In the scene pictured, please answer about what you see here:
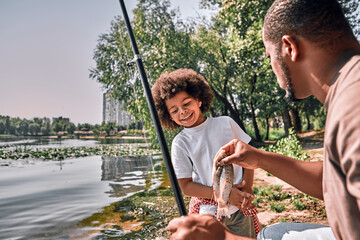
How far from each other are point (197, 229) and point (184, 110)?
1.67m

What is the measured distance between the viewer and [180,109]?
8.24 feet

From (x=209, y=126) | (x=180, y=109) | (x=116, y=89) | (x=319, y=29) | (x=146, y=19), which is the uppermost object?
(x=146, y=19)

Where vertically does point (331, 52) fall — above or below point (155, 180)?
above

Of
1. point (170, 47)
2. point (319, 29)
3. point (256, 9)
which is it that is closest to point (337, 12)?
point (319, 29)

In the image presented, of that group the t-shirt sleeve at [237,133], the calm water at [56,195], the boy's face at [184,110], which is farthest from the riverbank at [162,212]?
the boy's face at [184,110]

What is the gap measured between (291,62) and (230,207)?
4.46 ft

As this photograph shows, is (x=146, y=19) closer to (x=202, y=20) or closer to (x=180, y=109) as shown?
(x=202, y=20)

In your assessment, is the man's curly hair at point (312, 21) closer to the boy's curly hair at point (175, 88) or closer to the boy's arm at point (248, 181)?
the boy's arm at point (248, 181)

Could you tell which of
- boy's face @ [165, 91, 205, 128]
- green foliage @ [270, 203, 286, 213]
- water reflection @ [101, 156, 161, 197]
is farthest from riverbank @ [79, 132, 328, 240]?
boy's face @ [165, 91, 205, 128]

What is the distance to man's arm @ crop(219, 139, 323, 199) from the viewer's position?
1394 mm

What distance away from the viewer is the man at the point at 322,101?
0.76 m

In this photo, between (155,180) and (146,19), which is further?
(146,19)

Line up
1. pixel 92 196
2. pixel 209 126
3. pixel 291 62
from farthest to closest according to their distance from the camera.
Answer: pixel 92 196 < pixel 209 126 < pixel 291 62

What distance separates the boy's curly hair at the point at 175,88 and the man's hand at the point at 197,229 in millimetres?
1786
